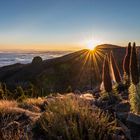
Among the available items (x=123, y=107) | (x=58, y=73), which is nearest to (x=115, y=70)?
(x=123, y=107)

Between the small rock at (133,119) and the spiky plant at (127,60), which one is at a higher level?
the spiky plant at (127,60)

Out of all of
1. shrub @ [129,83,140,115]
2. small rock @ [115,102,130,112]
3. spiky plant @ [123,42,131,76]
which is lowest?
small rock @ [115,102,130,112]

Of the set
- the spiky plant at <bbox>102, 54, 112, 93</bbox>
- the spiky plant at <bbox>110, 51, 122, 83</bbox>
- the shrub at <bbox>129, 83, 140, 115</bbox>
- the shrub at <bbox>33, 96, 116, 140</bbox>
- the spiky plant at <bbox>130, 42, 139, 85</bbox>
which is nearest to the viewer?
the shrub at <bbox>33, 96, 116, 140</bbox>

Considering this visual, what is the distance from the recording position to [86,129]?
723cm

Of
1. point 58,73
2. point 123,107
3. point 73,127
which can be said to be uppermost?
point 73,127

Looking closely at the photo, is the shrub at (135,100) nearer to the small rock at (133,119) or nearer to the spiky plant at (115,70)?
the small rock at (133,119)

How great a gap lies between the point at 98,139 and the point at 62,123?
3.04ft

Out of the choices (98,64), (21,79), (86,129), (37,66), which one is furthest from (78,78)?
(86,129)

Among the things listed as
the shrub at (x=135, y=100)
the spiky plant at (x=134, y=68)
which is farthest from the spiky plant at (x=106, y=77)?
the shrub at (x=135, y=100)

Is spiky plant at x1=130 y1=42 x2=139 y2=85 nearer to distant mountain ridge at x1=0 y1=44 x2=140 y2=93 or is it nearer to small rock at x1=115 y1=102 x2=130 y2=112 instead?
small rock at x1=115 y1=102 x2=130 y2=112

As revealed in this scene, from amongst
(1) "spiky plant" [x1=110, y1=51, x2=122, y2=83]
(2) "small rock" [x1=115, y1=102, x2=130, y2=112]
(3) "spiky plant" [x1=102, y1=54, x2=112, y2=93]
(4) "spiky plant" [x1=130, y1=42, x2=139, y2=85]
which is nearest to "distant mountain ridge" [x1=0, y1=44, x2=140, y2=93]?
(1) "spiky plant" [x1=110, y1=51, x2=122, y2=83]

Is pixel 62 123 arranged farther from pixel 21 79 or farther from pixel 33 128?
pixel 21 79

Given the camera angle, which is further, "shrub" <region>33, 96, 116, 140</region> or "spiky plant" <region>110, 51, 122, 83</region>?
"spiky plant" <region>110, 51, 122, 83</region>

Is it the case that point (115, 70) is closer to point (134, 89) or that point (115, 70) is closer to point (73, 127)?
point (134, 89)
